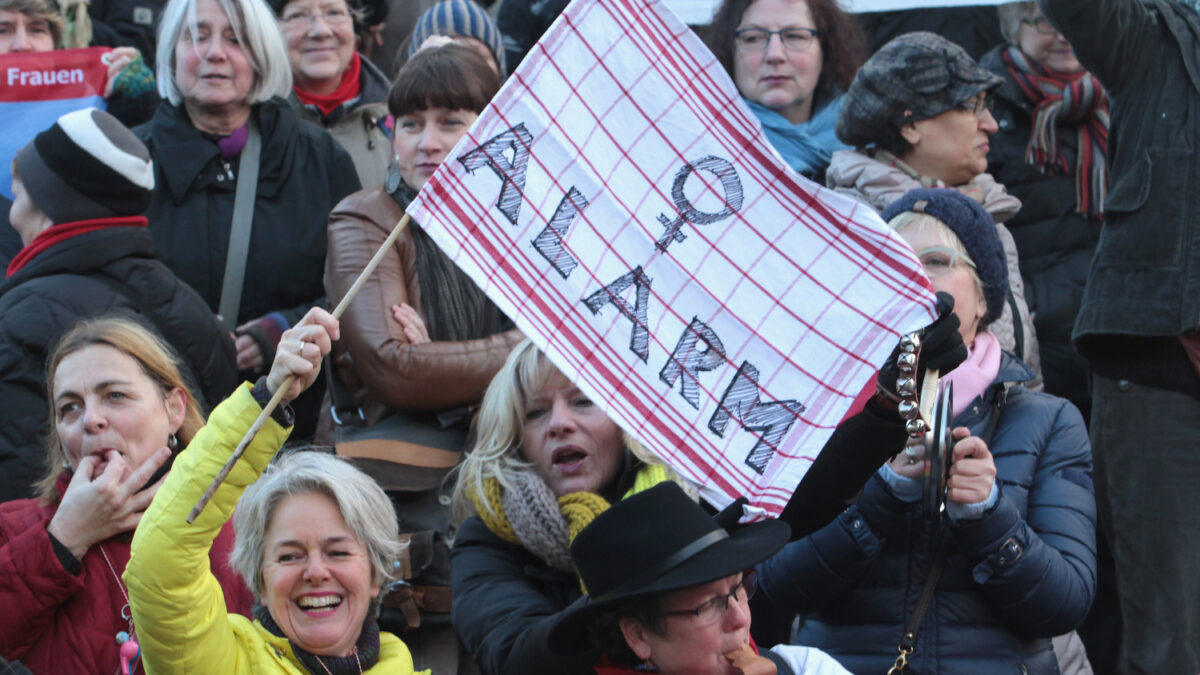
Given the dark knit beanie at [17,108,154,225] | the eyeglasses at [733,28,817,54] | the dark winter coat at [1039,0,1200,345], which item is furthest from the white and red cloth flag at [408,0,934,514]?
the eyeglasses at [733,28,817,54]

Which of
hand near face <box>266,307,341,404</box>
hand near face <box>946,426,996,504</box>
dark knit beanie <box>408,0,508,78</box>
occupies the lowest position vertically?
dark knit beanie <box>408,0,508,78</box>

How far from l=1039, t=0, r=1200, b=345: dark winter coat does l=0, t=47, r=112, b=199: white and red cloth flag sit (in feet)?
12.6

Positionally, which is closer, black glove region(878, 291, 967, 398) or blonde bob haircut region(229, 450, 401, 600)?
black glove region(878, 291, 967, 398)

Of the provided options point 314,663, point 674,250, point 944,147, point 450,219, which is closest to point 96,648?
point 314,663

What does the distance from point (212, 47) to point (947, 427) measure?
337 cm

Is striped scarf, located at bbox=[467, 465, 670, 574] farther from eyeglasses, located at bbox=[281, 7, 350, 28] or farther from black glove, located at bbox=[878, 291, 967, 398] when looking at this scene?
eyeglasses, located at bbox=[281, 7, 350, 28]

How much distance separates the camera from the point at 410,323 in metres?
5.30

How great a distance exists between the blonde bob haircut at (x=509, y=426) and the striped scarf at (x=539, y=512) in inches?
2.0

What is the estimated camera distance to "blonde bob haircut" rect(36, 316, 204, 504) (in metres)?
4.27

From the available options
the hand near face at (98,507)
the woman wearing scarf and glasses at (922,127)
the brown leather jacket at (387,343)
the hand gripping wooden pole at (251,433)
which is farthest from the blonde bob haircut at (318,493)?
the woman wearing scarf and glasses at (922,127)

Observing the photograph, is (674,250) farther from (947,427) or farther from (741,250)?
(947,427)

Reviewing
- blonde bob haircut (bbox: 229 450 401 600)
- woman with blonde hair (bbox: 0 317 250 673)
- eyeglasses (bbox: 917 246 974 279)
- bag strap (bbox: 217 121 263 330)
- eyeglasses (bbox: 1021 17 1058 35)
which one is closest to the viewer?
woman with blonde hair (bbox: 0 317 250 673)

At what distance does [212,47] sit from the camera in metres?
5.96

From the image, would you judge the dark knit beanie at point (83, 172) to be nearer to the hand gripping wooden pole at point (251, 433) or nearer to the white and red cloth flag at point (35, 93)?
the white and red cloth flag at point (35, 93)
